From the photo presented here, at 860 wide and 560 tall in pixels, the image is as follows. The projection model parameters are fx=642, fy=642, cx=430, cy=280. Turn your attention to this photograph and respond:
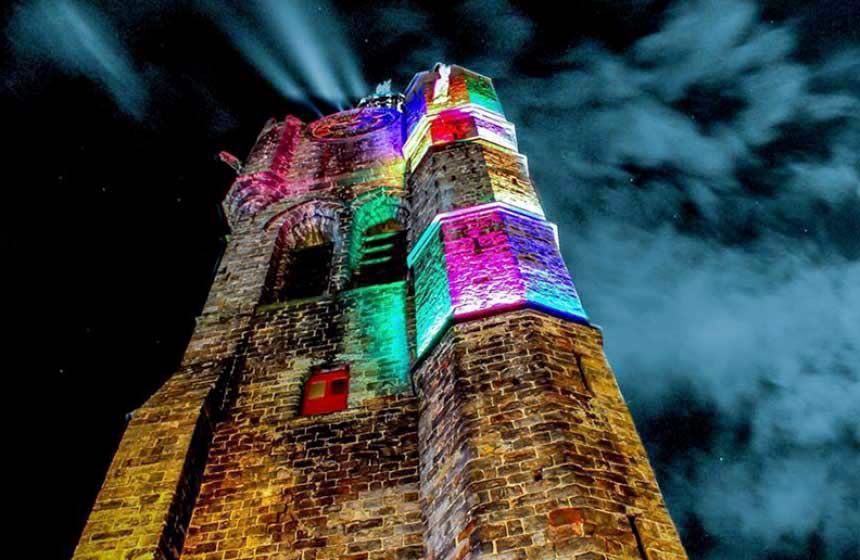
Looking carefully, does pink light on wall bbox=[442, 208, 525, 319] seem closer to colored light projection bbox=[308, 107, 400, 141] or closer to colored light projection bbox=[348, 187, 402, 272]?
colored light projection bbox=[348, 187, 402, 272]

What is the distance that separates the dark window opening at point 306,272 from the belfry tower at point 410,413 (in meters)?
0.05

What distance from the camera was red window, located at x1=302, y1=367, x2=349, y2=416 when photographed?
7.69 meters

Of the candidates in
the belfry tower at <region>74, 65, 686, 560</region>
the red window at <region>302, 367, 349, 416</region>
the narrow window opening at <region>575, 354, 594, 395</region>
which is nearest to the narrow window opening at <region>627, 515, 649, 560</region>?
the belfry tower at <region>74, 65, 686, 560</region>

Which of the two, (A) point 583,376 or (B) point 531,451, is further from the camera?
(A) point 583,376

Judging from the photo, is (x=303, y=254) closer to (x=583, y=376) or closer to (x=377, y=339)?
(x=377, y=339)

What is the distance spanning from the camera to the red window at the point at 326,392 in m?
7.69

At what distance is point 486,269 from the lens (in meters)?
7.44

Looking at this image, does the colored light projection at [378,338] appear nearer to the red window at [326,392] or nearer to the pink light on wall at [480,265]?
the red window at [326,392]

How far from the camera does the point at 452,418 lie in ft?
19.4

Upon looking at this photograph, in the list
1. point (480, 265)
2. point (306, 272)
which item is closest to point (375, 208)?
point (306, 272)

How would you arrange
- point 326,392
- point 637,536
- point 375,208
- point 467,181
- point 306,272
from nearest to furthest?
point 637,536 → point 326,392 → point 467,181 → point 306,272 → point 375,208

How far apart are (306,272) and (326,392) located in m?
3.61

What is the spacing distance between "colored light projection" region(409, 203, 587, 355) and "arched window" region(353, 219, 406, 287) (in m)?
1.59

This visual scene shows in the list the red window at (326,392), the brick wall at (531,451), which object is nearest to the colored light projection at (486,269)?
the brick wall at (531,451)
